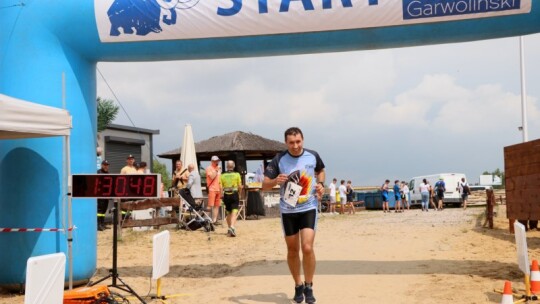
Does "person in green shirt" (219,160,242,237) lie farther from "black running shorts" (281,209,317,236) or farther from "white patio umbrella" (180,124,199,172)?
"black running shorts" (281,209,317,236)

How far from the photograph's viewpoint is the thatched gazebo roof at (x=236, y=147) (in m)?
24.2

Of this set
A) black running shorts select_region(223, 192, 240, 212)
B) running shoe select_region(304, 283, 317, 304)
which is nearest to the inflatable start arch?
running shoe select_region(304, 283, 317, 304)

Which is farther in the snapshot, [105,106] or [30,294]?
[105,106]

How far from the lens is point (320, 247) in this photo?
410 inches

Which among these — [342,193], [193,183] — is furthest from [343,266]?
[342,193]

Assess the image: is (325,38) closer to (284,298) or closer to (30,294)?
(284,298)

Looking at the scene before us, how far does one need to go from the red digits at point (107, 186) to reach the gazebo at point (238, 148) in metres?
17.9

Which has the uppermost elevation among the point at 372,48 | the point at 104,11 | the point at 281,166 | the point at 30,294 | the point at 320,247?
the point at 104,11

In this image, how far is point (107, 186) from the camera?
596cm

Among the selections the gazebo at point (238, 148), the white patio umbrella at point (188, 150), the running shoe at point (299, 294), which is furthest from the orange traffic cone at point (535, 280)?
the gazebo at point (238, 148)

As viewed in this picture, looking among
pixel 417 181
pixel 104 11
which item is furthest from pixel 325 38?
pixel 417 181

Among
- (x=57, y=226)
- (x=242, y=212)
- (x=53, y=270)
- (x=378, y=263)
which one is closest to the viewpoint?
(x=53, y=270)

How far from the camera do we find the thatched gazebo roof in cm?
2423

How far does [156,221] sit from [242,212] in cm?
648
